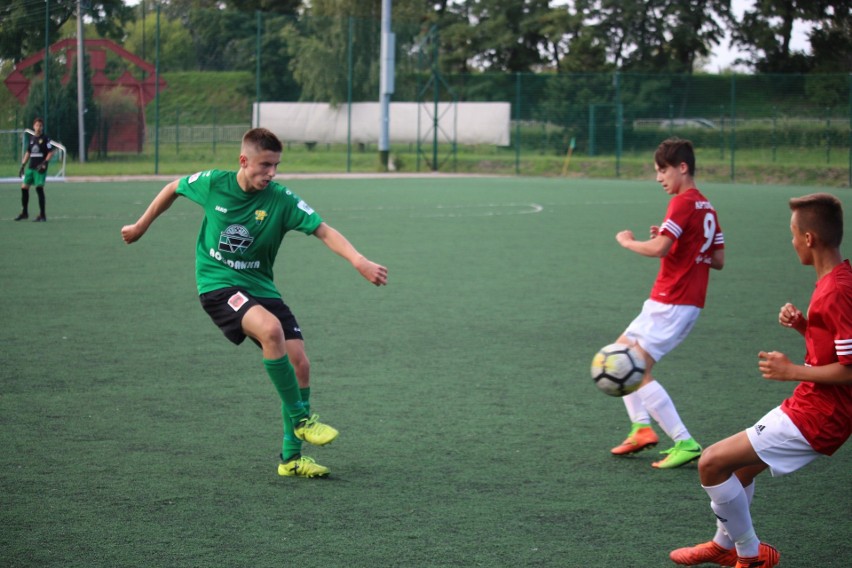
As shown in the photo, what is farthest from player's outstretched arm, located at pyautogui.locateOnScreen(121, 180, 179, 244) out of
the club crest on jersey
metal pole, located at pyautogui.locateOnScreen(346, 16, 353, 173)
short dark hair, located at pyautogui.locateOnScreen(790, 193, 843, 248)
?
metal pole, located at pyautogui.locateOnScreen(346, 16, 353, 173)

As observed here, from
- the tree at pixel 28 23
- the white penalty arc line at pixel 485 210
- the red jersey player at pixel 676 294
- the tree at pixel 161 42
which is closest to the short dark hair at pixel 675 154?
the red jersey player at pixel 676 294

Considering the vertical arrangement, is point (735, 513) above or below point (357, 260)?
below

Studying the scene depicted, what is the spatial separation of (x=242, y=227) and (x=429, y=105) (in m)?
33.7

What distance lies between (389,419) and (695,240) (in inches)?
78.6

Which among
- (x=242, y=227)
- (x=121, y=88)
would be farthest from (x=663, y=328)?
(x=121, y=88)

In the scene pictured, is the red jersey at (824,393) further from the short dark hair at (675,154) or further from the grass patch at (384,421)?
the short dark hair at (675,154)

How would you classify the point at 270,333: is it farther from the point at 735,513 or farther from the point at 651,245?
the point at 735,513

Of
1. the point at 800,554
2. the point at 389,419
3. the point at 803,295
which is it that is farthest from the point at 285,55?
the point at 800,554

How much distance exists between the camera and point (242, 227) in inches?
207

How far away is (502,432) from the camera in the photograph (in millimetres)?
5906

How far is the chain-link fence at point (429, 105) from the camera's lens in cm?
3172

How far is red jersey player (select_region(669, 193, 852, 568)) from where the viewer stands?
3.54 meters

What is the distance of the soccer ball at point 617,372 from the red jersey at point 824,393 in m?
1.39

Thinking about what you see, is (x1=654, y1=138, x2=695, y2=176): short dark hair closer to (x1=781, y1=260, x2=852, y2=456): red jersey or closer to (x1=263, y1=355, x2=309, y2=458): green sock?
(x1=781, y1=260, x2=852, y2=456): red jersey
